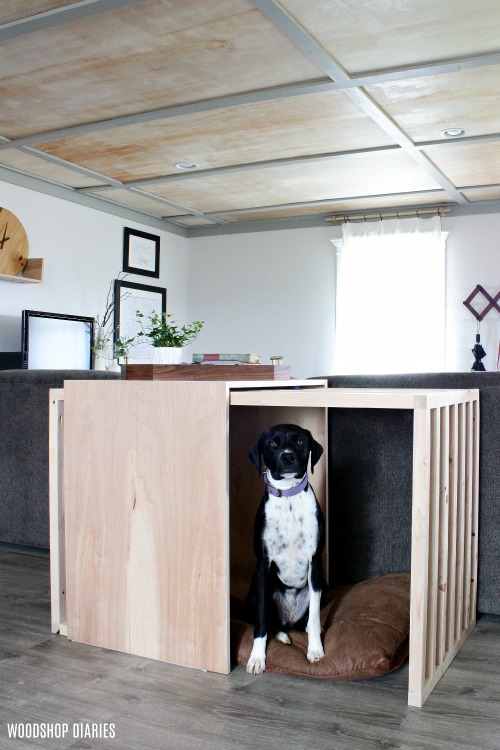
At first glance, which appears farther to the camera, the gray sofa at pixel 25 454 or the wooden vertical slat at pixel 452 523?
the gray sofa at pixel 25 454

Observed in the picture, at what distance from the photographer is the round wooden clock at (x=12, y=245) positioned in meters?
5.07

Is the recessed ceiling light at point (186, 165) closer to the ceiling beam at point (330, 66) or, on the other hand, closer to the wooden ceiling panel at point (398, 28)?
the ceiling beam at point (330, 66)

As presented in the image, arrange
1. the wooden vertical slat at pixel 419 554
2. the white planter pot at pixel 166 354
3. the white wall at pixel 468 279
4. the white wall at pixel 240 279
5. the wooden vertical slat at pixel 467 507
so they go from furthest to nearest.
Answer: the white wall at pixel 468 279, the white wall at pixel 240 279, the white planter pot at pixel 166 354, the wooden vertical slat at pixel 467 507, the wooden vertical slat at pixel 419 554

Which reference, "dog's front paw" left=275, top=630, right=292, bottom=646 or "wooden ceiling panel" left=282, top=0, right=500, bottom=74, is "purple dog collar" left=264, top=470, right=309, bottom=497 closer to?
"dog's front paw" left=275, top=630, right=292, bottom=646

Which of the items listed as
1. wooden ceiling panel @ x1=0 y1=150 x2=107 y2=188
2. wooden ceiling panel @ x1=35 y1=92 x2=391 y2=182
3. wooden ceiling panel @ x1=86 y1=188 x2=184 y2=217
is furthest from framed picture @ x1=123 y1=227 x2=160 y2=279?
wooden ceiling panel @ x1=35 y1=92 x2=391 y2=182

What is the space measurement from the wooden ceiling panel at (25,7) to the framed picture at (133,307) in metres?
3.46

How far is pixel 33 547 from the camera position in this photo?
327cm

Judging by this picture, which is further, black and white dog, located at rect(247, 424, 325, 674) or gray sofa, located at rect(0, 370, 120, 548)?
gray sofa, located at rect(0, 370, 120, 548)

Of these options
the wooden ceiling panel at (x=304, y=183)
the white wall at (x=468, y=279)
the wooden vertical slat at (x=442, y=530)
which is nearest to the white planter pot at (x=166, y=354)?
the wooden vertical slat at (x=442, y=530)

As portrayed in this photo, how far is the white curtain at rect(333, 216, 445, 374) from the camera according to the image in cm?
629

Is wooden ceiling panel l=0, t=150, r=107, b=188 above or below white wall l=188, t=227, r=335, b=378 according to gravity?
above

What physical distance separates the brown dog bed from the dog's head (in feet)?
1.48

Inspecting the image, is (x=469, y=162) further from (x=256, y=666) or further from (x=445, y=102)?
(x=256, y=666)

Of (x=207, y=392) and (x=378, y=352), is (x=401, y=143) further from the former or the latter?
(x=207, y=392)
